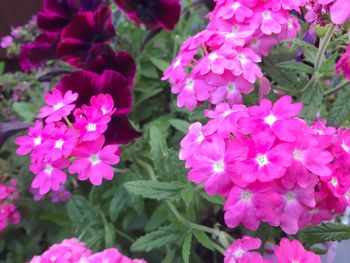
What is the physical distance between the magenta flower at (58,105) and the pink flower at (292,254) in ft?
1.17

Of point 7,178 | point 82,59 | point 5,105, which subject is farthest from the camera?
point 5,105

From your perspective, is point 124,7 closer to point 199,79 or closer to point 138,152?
point 138,152

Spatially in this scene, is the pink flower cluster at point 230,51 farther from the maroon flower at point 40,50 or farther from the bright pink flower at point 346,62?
the maroon flower at point 40,50

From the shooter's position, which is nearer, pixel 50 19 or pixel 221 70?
pixel 221 70

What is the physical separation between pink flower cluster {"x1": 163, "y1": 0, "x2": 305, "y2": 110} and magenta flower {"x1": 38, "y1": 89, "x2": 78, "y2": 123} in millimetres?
154

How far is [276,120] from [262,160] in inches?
2.3

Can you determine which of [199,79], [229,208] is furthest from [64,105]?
[229,208]

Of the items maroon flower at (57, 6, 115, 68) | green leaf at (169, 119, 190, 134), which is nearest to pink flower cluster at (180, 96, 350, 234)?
green leaf at (169, 119, 190, 134)

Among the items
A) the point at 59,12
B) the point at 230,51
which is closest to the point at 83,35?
the point at 59,12

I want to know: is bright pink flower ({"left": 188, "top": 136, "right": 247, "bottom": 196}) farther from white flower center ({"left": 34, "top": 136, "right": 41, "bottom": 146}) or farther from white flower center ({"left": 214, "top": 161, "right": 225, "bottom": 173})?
white flower center ({"left": 34, "top": 136, "right": 41, "bottom": 146})

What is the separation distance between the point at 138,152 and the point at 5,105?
57cm

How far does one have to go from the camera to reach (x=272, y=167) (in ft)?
1.72

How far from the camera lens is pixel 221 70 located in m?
0.64

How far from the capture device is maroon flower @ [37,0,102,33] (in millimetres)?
1043
